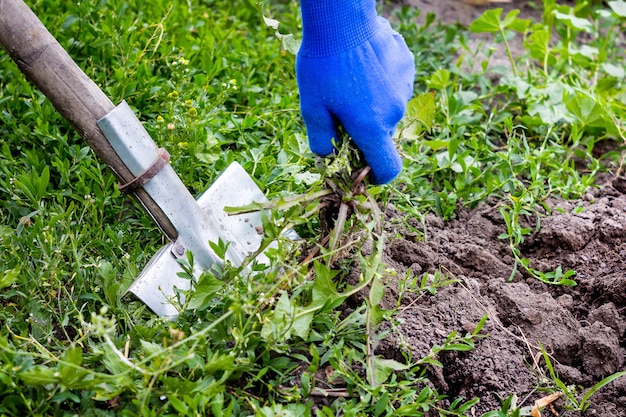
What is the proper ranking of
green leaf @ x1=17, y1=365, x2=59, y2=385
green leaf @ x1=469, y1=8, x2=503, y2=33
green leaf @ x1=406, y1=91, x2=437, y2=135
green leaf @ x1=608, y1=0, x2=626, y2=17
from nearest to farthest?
1. green leaf @ x1=17, y1=365, x2=59, y2=385
2. green leaf @ x1=406, y1=91, x2=437, y2=135
3. green leaf @ x1=469, y1=8, x2=503, y2=33
4. green leaf @ x1=608, y1=0, x2=626, y2=17

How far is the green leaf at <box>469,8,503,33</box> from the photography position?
11.1ft

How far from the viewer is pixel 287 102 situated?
3.03 metres

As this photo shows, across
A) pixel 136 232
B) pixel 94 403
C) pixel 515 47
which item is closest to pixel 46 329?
pixel 94 403

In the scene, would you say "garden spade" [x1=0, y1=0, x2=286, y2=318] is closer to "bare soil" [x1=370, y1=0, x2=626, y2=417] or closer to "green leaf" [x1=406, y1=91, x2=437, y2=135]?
"bare soil" [x1=370, y1=0, x2=626, y2=417]

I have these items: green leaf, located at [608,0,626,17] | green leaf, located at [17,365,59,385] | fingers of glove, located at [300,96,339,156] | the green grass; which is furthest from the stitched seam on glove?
green leaf, located at [608,0,626,17]

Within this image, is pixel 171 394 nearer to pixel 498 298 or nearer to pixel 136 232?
pixel 136 232

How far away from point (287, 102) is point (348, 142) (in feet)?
3.15

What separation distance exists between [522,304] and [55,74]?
1.46 meters

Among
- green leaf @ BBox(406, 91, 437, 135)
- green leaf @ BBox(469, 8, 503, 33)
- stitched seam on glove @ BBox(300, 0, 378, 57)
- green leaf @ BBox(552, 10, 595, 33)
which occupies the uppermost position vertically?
stitched seam on glove @ BBox(300, 0, 378, 57)

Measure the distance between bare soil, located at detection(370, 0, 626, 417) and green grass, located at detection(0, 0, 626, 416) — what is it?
0.07 metres

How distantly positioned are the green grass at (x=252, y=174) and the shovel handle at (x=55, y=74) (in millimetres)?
285

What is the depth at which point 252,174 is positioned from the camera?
8.69ft

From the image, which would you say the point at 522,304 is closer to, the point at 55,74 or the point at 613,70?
the point at 55,74

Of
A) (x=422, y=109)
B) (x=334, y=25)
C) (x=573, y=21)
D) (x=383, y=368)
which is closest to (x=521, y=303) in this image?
(x=383, y=368)
